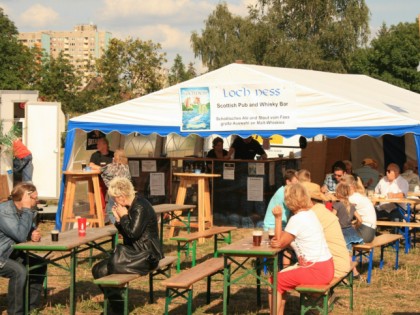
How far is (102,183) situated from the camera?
13.4 metres

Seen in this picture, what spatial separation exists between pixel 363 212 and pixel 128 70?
30.9 meters

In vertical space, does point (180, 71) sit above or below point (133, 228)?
above

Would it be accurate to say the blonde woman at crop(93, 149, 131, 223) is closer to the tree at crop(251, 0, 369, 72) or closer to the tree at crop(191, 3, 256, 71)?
the tree at crop(251, 0, 369, 72)

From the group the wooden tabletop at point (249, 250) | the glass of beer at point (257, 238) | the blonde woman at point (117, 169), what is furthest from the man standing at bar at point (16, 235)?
the blonde woman at point (117, 169)

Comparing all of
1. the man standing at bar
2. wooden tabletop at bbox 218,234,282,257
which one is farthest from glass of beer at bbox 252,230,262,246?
the man standing at bar

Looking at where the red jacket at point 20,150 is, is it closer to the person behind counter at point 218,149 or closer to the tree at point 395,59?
the person behind counter at point 218,149

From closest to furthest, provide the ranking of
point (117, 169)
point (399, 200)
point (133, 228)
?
point (133, 228)
point (399, 200)
point (117, 169)

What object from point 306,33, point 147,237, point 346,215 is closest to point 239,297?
point 346,215

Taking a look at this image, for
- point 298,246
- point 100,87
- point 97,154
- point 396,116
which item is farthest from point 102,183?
point 100,87

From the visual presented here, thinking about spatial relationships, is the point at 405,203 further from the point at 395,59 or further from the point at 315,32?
the point at 395,59

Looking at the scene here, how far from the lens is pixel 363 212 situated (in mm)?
9688

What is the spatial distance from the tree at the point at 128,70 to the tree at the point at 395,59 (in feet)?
45.4

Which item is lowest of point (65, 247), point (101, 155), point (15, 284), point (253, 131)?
point (15, 284)

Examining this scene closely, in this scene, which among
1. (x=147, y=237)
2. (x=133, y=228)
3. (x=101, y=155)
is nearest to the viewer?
(x=133, y=228)
